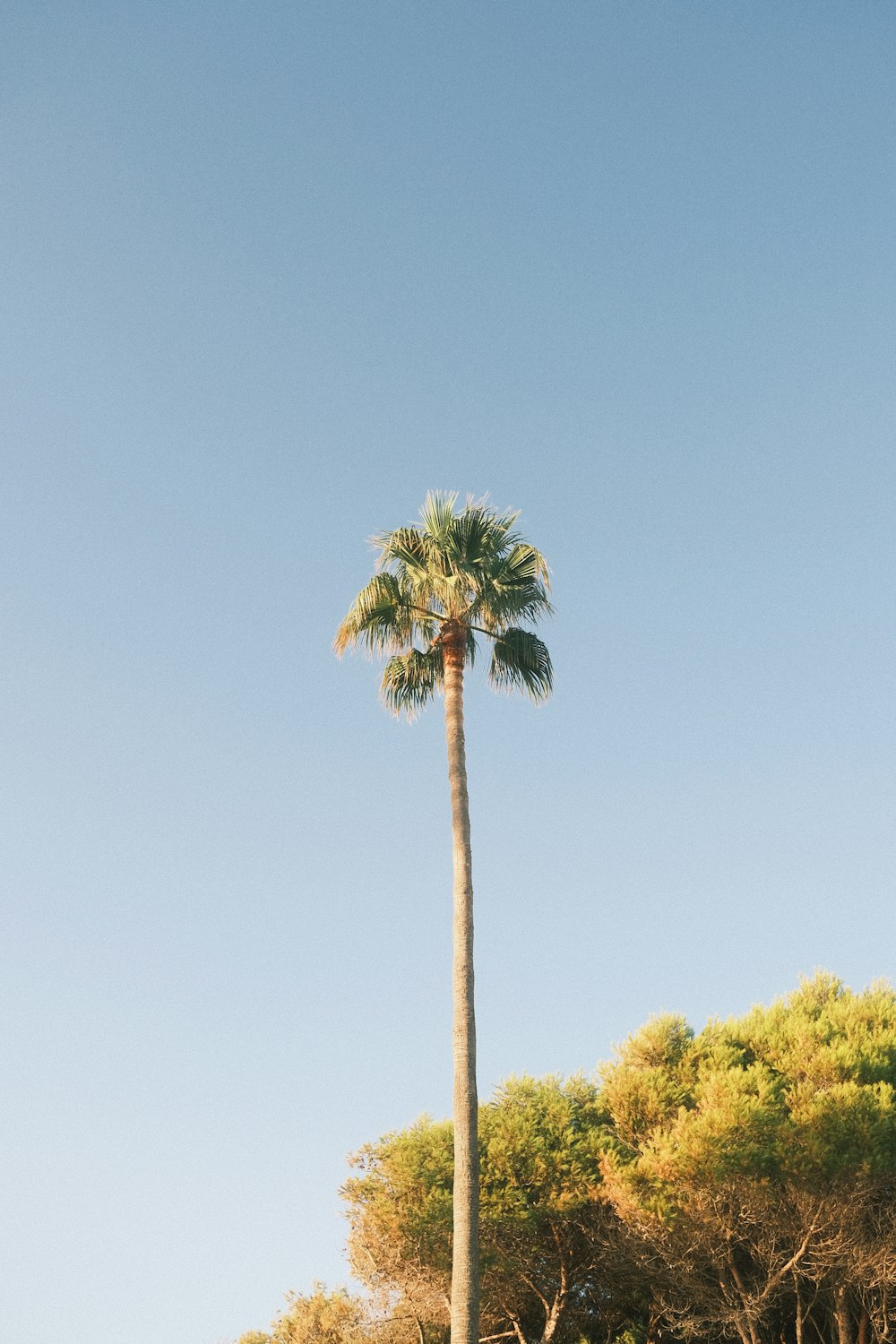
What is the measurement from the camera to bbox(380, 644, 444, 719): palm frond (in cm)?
2111

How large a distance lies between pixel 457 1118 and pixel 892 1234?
11.3m

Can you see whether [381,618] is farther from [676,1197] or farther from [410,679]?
[676,1197]

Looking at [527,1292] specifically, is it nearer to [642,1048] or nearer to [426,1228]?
[426,1228]

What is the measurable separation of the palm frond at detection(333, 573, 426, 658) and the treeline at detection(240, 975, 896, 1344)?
1083 centimetres

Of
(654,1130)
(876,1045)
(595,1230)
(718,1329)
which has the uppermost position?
(876,1045)

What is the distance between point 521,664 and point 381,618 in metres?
2.70

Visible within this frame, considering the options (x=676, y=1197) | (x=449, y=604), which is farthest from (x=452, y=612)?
(x=676, y=1197)

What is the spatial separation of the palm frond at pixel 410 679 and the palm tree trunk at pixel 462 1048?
83 centimetres

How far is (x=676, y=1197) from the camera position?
22.8 metres

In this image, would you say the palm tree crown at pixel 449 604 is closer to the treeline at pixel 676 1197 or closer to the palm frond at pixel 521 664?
the palm frond at pixel 521 664

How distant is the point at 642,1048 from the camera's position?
26.2 m

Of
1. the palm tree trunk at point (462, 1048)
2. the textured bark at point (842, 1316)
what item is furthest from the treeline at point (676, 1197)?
the palm tree trunk at point (462, 1048)

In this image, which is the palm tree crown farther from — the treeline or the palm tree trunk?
the treeline

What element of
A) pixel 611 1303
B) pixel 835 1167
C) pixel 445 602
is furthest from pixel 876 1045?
pixel 445 602
